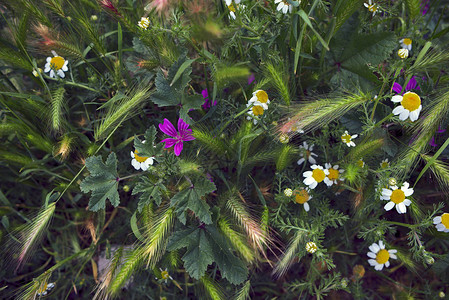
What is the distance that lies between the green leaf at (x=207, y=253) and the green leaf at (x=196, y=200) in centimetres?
13

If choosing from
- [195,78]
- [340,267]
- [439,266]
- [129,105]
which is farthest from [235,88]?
[439,266]

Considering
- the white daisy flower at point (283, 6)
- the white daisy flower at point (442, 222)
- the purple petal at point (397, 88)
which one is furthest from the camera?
the purple petal at point (397, 88)

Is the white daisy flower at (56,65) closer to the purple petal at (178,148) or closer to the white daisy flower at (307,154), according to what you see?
the purple petal at (178,148)

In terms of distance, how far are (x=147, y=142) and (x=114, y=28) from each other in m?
0.78

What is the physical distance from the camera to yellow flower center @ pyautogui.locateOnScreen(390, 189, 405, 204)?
137 centimetres

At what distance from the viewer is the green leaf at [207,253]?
4.53 ft

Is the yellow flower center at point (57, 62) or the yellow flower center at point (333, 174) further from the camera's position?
the yellow flower center at point (57, 62)

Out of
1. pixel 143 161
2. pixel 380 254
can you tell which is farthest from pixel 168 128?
pixel 380 254

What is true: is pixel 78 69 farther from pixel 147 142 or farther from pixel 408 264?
pixel 408 264

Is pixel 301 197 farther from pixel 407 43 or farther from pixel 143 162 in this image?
pixel 407 43

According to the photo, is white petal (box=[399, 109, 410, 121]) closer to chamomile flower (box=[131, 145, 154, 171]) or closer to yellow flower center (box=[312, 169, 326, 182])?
yellow flower center (box=[312, 169, 326, 182])

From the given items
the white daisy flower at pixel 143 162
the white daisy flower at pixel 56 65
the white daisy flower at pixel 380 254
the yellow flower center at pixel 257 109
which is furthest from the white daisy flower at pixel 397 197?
the white daisy flower at pixel 56 65

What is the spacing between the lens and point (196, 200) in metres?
1.33

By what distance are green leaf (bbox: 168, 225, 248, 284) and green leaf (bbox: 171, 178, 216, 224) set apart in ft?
0.42
